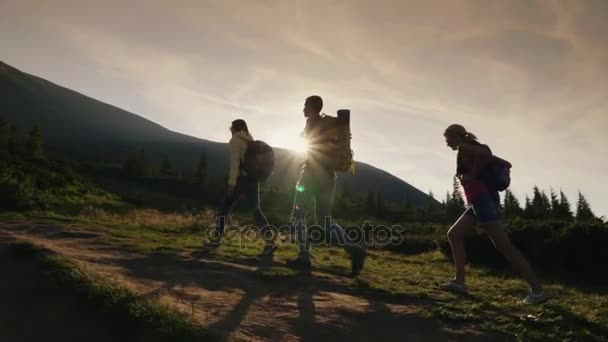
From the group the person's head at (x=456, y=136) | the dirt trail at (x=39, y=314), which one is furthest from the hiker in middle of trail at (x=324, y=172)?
the dirt trail at (x=39, y=314)

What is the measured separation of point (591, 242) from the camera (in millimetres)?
10008

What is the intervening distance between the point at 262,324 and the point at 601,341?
337cm

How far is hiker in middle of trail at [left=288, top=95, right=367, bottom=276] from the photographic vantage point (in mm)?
6534

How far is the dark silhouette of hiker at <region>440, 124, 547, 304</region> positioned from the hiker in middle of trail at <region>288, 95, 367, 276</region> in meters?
1.48

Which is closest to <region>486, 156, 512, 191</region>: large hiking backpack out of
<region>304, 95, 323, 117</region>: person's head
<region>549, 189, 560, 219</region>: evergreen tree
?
<region>304, 95, 323, 117</region>: person's head

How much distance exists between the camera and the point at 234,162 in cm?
836

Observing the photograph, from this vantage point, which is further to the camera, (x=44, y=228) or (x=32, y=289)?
(x=44, y=228)

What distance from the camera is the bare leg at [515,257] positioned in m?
5.21

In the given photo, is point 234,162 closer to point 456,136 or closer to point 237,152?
point 237,152

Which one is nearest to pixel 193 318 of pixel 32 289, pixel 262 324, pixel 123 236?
pixel 262 324

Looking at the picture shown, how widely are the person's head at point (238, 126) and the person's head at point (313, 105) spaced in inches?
86.7

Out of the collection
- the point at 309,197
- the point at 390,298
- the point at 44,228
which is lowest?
the point at 44,228

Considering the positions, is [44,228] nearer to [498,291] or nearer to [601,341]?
[498,291]

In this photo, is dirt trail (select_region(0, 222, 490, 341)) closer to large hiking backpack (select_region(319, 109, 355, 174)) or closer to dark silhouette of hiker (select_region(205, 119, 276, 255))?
large hiking backpack (select_region(319, 109, 355, 174))
